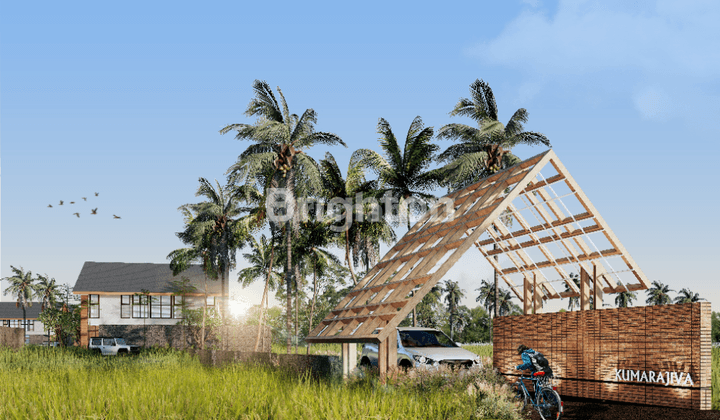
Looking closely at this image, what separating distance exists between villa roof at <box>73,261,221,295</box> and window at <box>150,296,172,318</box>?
0.76m

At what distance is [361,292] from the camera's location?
15797 millimetres

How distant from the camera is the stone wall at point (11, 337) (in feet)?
78.2

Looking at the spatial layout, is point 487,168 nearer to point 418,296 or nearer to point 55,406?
point 418,296

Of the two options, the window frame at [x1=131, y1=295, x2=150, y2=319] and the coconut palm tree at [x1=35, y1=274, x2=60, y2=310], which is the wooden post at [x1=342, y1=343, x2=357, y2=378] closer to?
the window frame at [x1=131, y1=295, x2=150, y2=319]

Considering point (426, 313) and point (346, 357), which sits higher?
point (346, 357)

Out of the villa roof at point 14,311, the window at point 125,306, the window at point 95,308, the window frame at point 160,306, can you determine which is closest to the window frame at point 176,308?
the window frame at point 160,306

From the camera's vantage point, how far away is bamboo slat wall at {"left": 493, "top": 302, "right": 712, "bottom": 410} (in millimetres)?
12375

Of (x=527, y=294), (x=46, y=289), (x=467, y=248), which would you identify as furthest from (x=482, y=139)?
(x=46, y=289)

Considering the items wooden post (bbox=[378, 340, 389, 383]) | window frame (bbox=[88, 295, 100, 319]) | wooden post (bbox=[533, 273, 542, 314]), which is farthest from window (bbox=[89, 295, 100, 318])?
wooden post (bbox=[378, 340, 389, 383])

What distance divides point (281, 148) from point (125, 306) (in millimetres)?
24968

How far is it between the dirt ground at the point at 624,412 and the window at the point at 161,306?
4292 cm

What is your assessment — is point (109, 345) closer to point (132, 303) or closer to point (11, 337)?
point (132, 303)

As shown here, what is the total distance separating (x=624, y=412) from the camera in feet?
40.7

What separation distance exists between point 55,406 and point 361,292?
28.5 ft
